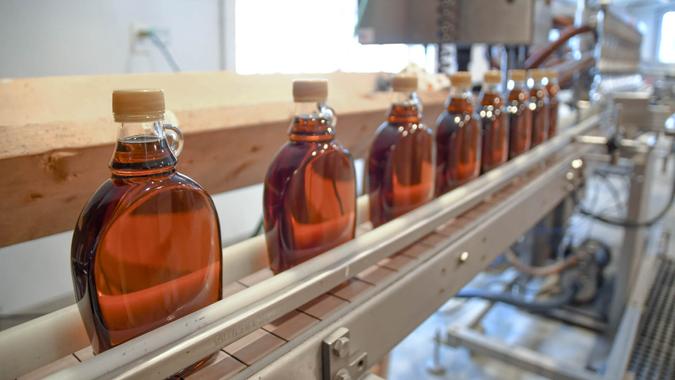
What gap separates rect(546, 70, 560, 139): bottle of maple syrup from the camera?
3.21 ft

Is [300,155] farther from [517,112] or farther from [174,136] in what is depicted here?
[517,112]

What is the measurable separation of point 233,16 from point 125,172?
186 cm

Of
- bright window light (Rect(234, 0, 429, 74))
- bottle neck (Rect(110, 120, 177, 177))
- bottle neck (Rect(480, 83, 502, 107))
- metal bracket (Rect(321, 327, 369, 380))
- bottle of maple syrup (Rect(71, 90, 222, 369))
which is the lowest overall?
metal bracket (Rect(321, 327, 369, 380))

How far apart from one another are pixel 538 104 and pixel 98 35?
4.52 feet

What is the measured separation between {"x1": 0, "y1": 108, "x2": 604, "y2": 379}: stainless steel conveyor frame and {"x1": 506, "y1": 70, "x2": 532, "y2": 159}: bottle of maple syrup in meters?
0.13

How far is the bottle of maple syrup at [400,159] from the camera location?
536mm

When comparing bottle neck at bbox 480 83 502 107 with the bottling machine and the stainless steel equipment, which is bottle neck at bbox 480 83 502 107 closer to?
the bottling machine

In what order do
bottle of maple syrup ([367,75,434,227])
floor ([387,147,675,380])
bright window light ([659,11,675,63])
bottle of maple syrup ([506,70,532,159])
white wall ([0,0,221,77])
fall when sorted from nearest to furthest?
1. bottle of maple syrup ([367,75,434,227])
2. bottle of maple syrup ([506,70,532,159])
3. white wall ([0,0,221,77])
4. floor ([387,147,675,380])
5. bright window light ([659,11,675,63])

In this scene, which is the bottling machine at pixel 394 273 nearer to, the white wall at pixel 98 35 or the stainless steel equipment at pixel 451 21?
the stainless steel equipment at pixel 451 21

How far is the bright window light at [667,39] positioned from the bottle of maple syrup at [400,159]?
870 centimetres

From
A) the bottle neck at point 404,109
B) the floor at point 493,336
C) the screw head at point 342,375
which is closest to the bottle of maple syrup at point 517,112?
the bottle neck at point 404,109

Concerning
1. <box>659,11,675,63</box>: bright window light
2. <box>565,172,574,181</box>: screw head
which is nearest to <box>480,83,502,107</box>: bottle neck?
<box>565,172,574,181</box>: screw head


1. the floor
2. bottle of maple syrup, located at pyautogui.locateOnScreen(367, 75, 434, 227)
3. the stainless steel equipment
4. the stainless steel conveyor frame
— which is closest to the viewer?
the stainless steel conveyor frame

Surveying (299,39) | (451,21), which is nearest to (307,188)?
(451,21)
